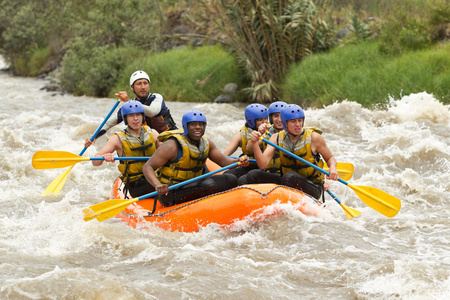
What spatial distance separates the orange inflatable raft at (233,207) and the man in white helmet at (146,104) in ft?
5.23

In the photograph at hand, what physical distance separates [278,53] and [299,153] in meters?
9.98

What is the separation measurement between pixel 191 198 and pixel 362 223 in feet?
5.88

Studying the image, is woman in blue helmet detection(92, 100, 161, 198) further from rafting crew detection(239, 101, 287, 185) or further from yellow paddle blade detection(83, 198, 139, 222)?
rafting crew detection(239, 101, 287, 185)

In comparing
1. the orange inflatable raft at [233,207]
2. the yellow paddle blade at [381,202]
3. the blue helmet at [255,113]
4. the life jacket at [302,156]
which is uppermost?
the blue helmet at [255,113]

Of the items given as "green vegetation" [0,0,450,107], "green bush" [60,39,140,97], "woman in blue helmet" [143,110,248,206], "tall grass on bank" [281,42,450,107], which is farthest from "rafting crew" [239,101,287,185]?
"green bush" [60,39,140,97]

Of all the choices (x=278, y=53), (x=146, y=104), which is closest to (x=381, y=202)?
(x=146, y=104)

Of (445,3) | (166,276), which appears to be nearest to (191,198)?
(166,276)

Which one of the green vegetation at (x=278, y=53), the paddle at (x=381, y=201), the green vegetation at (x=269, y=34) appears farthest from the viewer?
the green vegetation at (x=269, y=34)

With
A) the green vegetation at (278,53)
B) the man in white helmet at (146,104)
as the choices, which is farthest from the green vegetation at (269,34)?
the man in white helmet at (146,104)

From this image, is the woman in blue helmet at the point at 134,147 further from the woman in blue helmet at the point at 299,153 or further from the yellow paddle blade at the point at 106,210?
the woman in blue helmet at the point at 299,153

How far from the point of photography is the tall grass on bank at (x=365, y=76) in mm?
11291

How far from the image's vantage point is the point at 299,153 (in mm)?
5410

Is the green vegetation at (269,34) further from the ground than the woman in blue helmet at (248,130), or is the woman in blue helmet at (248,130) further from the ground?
the woman in blue helmet at (248,130)

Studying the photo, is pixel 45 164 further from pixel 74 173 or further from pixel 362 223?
pixel 362 223
